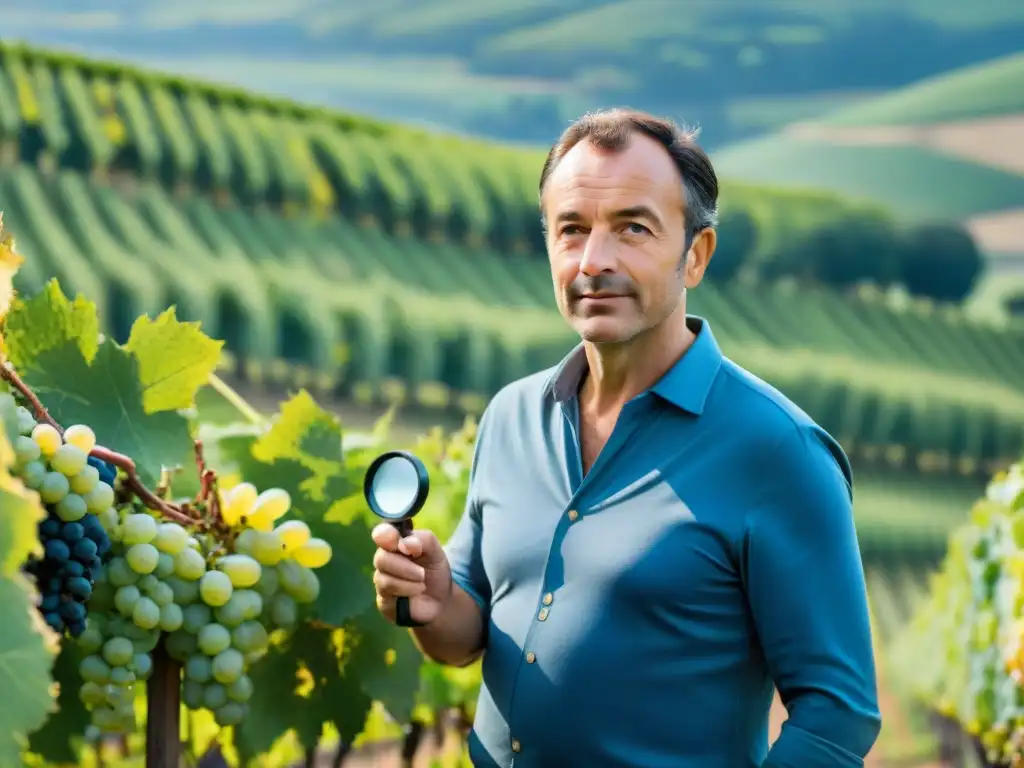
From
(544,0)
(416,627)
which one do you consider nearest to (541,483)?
(416,627)

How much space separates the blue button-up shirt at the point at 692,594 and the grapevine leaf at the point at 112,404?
0.33m

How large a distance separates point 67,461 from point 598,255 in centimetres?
48

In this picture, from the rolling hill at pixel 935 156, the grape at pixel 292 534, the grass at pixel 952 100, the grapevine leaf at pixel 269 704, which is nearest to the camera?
the grape at pixel 292 534

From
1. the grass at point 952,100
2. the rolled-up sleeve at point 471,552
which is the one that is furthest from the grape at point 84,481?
the grass at point 952,100

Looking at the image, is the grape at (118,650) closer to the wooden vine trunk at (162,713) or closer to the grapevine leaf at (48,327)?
the wooden vine trunk at (162,713)

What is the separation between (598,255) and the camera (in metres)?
1.30

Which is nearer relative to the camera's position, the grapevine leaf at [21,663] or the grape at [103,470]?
the grapevine leaf at [21,663]

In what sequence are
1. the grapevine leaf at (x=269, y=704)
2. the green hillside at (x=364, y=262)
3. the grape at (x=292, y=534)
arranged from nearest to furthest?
1. the grape at (x=292, y=534)
2. the grapevine leaf at (x=269, y=704)
3. the green hillside at (x=364, y=262)

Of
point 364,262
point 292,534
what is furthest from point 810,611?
point 364,262

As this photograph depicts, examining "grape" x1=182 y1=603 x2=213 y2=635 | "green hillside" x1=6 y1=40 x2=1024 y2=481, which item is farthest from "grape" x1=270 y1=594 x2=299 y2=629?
"green hillside" x1=6 y1=40 x2=1024 y2=481

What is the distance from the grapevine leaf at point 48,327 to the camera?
1.37 m

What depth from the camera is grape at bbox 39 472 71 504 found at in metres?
1.16

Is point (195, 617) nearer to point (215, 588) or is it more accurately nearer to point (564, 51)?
point (215, 588)

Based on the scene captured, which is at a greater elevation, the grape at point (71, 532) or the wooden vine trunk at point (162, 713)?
the grape at point (71, 532)
